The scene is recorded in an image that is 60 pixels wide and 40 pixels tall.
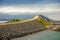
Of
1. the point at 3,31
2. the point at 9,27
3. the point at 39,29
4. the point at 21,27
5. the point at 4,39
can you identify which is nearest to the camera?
the point at 4,39

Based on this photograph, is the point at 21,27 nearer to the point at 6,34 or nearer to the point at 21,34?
the point at 21,34

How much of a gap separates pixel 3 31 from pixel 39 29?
10.3m

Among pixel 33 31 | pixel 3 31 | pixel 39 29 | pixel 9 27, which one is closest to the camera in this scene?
pixel 3 31

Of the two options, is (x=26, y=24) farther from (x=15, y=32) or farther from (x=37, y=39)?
(x=37, y=39)

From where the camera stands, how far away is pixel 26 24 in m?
32.2

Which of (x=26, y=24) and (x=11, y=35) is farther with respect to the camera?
(x=26, y=24)

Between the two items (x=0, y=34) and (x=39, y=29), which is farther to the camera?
(x=39, y=29)

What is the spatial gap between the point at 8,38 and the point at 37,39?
2.78 meters

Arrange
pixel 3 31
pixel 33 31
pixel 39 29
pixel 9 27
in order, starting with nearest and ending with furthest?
pixel 3 31 < pixel 9 27 < pixel 33 31 < pixel 39 29

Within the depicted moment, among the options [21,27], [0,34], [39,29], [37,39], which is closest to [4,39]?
[0,34]

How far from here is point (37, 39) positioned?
24.3m

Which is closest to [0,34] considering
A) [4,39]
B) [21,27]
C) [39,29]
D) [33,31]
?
[4,39]

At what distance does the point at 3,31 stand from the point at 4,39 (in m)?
1.74

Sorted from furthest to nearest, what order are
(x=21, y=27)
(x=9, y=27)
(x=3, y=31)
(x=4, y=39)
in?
1. (x=21, y=27)
2. (x=9, y=27)
3. (x=3, y=31)
4. (x=4, y=39)
